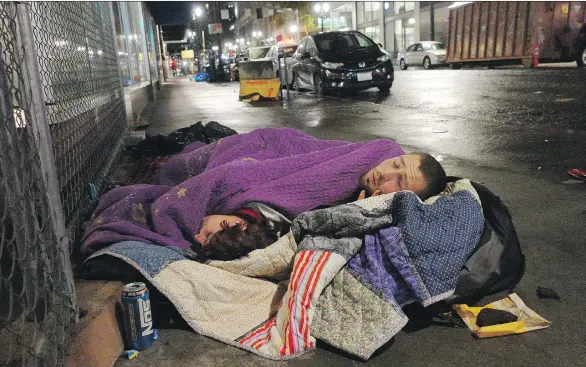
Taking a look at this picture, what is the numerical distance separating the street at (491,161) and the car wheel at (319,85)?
331mm

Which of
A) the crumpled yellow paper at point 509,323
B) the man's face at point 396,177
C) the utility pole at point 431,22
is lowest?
the crumpled yellow paper at point 509,323

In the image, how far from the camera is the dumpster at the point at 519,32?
52.5 feet

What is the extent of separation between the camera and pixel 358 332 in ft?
6.01

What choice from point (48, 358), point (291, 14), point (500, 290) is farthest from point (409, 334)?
point (291, 14)

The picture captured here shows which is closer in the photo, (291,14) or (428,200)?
(428,200)

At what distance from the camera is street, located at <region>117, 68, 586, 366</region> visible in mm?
1812

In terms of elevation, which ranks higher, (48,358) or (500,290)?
(48,358)

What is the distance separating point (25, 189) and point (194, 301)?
2.65 ft

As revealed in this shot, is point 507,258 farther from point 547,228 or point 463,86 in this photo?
point 463,86

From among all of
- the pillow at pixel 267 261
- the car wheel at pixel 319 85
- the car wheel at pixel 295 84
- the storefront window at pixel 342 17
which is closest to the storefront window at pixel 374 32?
the storefront window at pixel 342 17

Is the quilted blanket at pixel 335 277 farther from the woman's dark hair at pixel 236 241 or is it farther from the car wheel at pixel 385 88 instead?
the car wheel at pixel 385 88

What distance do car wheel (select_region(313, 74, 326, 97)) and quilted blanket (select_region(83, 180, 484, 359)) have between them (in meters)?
10.1

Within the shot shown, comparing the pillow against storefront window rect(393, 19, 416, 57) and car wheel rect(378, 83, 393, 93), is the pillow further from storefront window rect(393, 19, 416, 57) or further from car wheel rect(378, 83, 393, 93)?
storefront window rect(393, 19, 416, 57)

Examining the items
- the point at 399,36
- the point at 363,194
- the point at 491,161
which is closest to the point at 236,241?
the point at 363,194
